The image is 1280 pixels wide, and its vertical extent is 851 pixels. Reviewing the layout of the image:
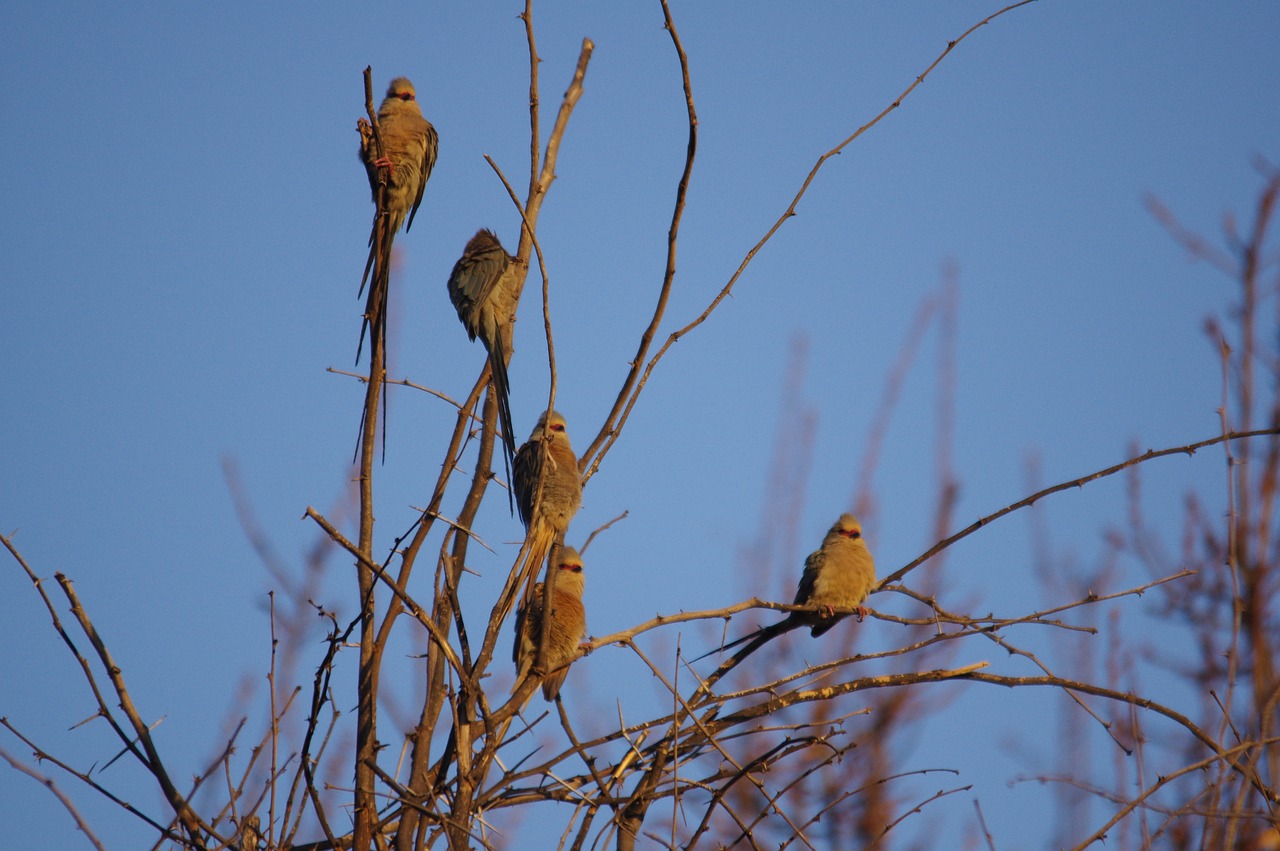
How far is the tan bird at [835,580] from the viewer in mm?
4945

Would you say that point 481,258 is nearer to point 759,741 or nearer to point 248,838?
point 759,741

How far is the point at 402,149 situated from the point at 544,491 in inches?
83.8

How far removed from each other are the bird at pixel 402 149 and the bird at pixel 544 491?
3.49 ft

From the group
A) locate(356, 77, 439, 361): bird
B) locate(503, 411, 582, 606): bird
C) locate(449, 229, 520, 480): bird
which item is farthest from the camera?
locate(449, 229, 520, 480): bird

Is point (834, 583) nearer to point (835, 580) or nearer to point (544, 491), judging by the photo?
point (835, 580)

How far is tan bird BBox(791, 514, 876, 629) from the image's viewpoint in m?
4.95

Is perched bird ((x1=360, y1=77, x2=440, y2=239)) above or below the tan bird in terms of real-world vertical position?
above

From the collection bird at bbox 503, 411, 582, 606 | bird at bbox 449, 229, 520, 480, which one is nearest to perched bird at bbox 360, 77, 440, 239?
bird at bbox 449, 229, 520, 480

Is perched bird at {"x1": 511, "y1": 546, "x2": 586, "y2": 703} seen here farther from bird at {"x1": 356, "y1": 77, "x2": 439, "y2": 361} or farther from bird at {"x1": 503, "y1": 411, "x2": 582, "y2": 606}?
bird at {"x1": 356, "y1": 77, "x2": 439, "y2": 361}

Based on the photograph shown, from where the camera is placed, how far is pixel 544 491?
139 inches

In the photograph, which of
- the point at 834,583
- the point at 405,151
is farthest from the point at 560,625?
the point at 405,151

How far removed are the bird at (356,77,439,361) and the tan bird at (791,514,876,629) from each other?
2434 millimetres

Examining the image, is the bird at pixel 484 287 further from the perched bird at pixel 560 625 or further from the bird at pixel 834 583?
the bird at pixel 834 583

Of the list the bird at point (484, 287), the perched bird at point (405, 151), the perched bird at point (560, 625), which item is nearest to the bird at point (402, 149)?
the perched bird at point (405, 151)
